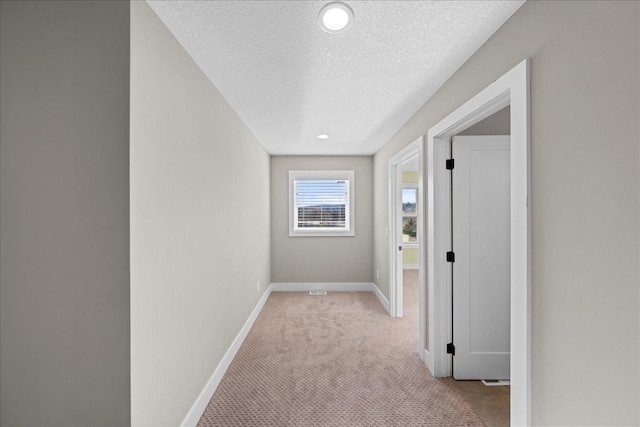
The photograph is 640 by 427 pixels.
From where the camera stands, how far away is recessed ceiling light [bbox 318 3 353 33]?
1.39m

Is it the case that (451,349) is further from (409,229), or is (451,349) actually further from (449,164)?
(409,229)

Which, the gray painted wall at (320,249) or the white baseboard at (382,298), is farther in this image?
the gray painted wall at (320,249)

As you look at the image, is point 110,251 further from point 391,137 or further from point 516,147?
point 391,137

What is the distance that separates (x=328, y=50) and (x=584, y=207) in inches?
59.2

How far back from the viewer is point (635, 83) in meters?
0.93

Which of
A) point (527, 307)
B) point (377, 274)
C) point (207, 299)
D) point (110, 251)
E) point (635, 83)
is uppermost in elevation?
point (635, 83)

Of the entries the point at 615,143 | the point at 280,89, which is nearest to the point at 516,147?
the point at 615,143

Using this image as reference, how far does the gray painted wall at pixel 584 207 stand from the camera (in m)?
0.95

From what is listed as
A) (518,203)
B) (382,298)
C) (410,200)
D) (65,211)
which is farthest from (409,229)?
(65,211)

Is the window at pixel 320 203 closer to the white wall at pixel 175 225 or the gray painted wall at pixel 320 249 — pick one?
the gray painted wall at pixel 320 249

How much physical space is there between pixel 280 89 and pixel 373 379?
8.19ft

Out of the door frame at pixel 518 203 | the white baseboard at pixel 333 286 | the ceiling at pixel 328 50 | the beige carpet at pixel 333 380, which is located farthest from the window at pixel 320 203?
the door frame at pixel 518 203

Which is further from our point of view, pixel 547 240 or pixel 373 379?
pixel 373 379

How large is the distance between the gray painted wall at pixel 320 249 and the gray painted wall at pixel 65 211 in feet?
12.9
